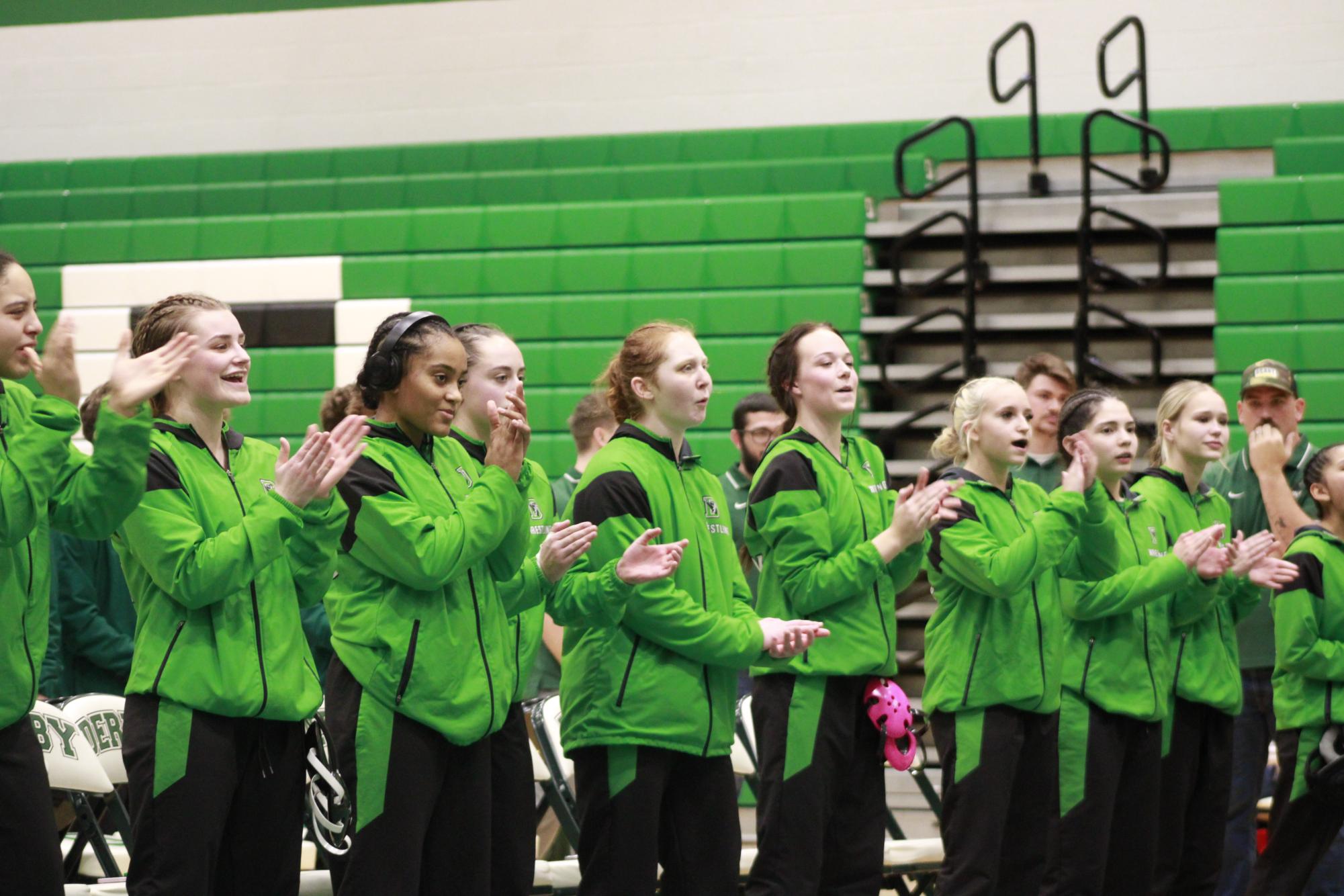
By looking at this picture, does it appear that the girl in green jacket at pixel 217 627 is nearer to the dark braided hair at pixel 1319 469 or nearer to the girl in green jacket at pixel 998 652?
the girl in green jacket at pixel 998 652

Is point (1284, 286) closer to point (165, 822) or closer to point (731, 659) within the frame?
point (731, 659)

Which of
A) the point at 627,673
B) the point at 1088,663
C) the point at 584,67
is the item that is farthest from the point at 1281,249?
the point at 627,673

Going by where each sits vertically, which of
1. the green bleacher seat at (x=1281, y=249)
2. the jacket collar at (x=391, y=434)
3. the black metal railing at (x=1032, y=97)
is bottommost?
the jacket collar at (x=391, y=434)

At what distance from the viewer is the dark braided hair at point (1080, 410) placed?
494 cm

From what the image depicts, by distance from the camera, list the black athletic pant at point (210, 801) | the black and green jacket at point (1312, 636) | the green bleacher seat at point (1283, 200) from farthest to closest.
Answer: the green bleacher seat at point (1283, 200)
the black and green jacket at point (1312, 636)
the black athletic pant at point (210, 801)

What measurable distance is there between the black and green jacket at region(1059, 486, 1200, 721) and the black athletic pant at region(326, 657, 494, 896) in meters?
2.10

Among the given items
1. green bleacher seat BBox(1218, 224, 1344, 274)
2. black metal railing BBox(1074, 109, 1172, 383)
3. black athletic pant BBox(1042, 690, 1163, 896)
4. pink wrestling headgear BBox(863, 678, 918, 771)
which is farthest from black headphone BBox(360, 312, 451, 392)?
green bleacher seat BBox(1218, 224, 1344, 274)

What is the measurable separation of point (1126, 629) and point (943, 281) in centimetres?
441

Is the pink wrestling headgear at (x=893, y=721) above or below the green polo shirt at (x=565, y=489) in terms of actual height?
below

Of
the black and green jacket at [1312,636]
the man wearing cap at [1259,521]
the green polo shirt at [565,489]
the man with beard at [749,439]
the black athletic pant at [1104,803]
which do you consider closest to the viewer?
the black athletic pant at [1104,803]

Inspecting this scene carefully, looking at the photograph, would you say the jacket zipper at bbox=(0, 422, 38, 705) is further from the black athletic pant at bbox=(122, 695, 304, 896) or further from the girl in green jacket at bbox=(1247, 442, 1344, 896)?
the girl in green jacket at bbox=(1247, 442, 1344, 896)

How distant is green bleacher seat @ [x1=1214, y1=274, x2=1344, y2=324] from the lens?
7938 mm

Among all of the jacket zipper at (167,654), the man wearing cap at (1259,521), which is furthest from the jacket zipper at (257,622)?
the man wearing cap at (1259,521)

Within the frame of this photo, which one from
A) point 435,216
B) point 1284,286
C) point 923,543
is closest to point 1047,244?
point 1284,286
